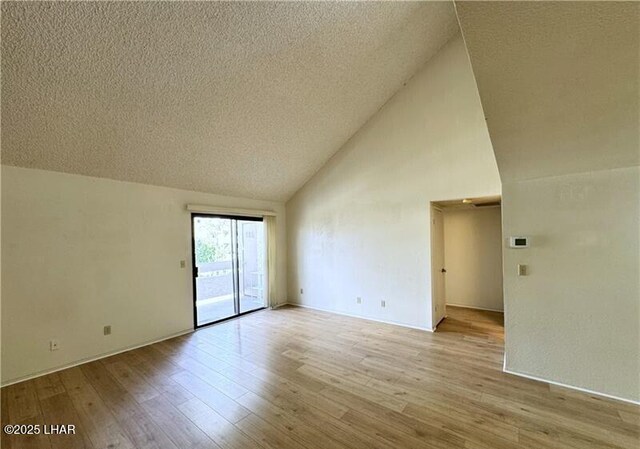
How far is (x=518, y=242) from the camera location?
281 centimetres

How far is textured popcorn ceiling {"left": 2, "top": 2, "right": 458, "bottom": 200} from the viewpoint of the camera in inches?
86.1

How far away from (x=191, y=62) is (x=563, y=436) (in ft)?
15.5

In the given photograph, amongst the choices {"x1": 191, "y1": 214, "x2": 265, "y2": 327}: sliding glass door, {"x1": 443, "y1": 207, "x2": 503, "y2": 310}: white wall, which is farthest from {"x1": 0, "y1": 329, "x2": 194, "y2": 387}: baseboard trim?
{"x1": 443, "y1": 207, "x2": 503, "y2": 310}: white wall

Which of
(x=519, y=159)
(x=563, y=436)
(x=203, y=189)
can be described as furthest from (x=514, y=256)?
(x=203, y=189)

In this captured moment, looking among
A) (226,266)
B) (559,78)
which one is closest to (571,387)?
(559,78)

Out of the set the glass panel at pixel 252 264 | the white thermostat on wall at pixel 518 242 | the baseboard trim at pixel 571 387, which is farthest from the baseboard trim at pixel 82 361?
the white thermostat on wall at pixel 518 242

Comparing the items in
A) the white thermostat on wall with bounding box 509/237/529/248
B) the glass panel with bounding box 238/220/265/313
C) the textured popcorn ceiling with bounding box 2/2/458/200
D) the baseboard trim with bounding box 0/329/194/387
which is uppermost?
the textured popcorn ceiling with bounding box 2/2/458/200

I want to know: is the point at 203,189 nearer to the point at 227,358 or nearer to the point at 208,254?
the point at 208,254

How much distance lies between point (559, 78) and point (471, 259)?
4.76m

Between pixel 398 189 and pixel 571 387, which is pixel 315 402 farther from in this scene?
pixel 398 189

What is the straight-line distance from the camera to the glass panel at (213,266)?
16.1 feet

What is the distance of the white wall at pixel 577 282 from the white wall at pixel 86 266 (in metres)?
4.85

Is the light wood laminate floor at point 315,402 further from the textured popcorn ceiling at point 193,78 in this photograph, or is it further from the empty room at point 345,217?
the textured popcorn ceiling at point 193,78

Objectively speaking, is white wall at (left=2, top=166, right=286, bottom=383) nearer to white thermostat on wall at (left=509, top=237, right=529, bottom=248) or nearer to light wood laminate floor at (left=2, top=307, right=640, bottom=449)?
light wood laminate floor at (left=2, top=307, right=640, bottom=449)
